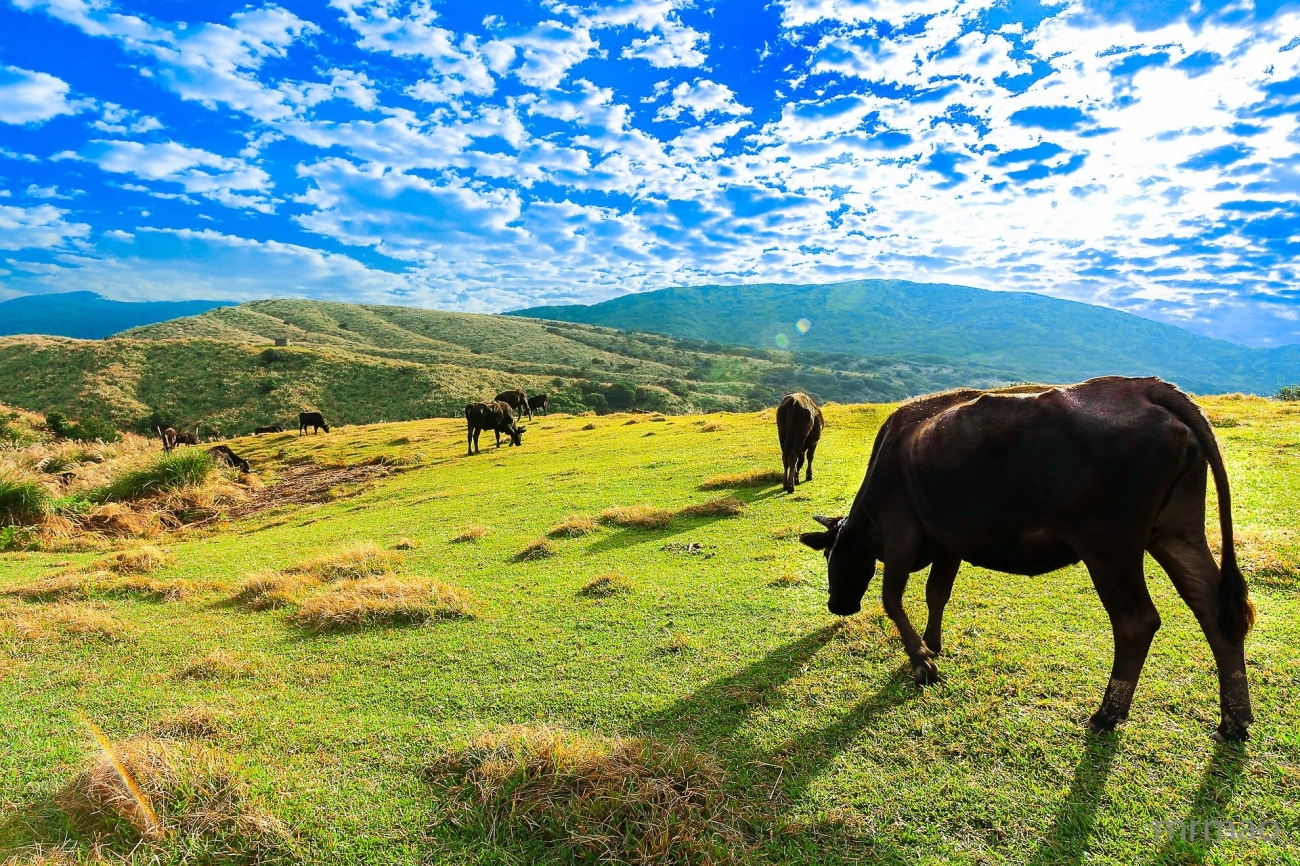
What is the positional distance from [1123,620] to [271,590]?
10394 mm

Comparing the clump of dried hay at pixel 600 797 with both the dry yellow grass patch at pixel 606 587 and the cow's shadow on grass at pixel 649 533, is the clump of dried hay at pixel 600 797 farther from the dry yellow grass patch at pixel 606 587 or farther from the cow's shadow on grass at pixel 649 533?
the cow's shadow on grass at pixel 649 533

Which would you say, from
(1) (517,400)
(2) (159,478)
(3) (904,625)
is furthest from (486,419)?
(3) (904,625)

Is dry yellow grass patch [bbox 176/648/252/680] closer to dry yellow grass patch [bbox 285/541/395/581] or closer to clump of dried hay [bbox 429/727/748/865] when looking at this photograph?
dry yellow grass patch [bbox 285/541/395/581]

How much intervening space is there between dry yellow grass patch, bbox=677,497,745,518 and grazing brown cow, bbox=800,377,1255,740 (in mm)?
7333

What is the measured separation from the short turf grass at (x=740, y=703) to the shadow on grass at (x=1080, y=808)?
2 centimetres

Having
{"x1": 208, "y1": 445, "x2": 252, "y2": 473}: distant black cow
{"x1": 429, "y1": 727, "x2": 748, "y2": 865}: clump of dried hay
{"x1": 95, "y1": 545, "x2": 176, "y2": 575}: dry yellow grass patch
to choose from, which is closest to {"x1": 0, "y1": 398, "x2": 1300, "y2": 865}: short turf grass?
{"x1": 429, "y1": 727, "x2": 748, "y2": 865}: clump of dried hay

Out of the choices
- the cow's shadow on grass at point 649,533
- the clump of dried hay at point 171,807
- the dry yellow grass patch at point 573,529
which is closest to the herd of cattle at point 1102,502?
the clump of dried hay at point 171,807

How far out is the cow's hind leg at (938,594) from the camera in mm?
5676

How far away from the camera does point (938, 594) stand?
5.73 meters

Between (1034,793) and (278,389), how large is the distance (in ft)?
270

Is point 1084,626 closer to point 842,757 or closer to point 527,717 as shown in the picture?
point 842,757

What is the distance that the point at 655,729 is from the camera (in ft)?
15.8

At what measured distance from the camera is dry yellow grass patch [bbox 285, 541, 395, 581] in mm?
9633

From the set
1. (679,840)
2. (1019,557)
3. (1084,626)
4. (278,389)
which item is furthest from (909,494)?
(278,389)
